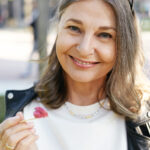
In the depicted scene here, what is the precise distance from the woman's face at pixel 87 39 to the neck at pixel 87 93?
212 mm

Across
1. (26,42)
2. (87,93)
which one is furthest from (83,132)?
(26,42)

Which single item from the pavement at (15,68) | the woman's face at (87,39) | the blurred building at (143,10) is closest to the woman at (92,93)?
the woman's face at (87,39)

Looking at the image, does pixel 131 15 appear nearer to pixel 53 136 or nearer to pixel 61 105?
pixel 61 105

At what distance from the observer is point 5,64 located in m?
7.71

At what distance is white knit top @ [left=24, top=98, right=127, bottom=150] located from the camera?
72.8 inches

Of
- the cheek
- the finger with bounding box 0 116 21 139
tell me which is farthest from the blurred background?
the finger with bounding box 0 116 21 139

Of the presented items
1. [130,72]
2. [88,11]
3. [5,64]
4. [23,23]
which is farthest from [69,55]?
[23,23]

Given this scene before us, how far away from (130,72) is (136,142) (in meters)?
0.46

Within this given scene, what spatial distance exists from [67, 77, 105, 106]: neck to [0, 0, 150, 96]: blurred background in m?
0.52

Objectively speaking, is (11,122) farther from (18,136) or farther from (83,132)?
(83,132)

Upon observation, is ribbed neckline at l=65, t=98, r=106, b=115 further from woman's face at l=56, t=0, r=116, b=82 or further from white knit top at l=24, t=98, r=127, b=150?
woman's face at l=56, t=0, r=116, b=82

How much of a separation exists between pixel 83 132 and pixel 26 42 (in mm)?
10453

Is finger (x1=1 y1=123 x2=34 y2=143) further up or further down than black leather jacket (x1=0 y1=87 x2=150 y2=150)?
further up

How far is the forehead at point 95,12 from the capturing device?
5.58 feet
